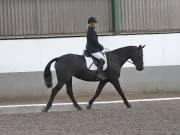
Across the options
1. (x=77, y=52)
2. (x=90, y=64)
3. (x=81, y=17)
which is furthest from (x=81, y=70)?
(x=81, y=17)

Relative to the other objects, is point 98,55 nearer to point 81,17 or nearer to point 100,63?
point 100,63

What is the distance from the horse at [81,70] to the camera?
590 inches

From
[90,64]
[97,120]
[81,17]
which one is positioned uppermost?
[81,17]

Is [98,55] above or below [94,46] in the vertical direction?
below

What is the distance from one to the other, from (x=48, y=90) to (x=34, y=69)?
816 millimetres

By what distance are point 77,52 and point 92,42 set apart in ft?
15.1

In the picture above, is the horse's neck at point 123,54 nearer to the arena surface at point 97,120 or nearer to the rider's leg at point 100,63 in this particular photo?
the rider's leg at point 100,63

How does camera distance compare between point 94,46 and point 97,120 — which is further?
point 94,46

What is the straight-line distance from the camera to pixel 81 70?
15164mm

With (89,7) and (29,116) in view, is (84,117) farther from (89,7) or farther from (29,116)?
(89,7)

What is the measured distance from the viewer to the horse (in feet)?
49.2

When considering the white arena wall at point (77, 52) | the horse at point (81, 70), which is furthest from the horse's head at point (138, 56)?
the white arena wall at point (77, 52)

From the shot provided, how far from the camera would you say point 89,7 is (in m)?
20.2

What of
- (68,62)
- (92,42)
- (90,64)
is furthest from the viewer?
(90,64)
